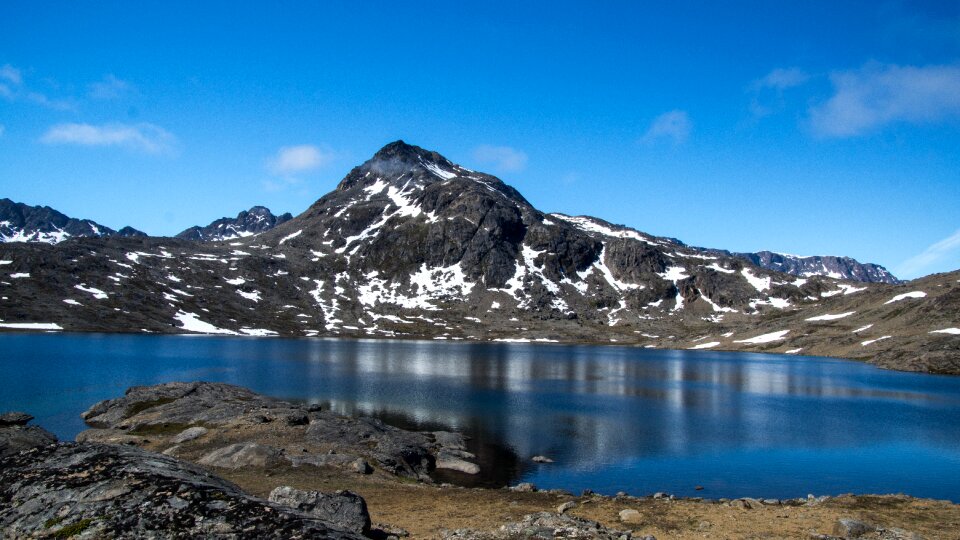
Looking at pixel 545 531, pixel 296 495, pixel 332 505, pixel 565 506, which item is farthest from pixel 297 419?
pixel 545 531

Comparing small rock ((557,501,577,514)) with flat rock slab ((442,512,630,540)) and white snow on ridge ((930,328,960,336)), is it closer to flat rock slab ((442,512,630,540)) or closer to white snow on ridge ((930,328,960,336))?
flat rock slab ((442,512,630,540))

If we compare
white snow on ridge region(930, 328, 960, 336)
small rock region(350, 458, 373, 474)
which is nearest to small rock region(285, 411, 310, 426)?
small rock region(350, 458, 373, 474)

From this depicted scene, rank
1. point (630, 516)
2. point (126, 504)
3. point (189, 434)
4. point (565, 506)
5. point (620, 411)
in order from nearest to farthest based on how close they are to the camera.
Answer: point (126, 504), point (630, 516), point (565, 506), point (189, 434), point (620, 411)

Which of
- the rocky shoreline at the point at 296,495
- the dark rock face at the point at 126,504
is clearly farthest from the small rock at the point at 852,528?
the dark rock face at the point at 126,504

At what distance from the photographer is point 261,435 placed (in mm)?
42625

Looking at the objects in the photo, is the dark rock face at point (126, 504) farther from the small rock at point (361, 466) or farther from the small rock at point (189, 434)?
the small rock at point (189, 434)

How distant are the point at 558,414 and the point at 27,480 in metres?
62.3

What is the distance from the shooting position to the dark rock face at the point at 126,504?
673 cm

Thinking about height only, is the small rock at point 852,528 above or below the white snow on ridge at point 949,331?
below

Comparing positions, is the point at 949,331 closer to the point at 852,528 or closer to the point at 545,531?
the point at 852,528

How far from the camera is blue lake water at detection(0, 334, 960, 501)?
41875 millimetres

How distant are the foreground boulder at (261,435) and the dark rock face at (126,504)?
26990mm

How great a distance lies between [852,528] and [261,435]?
36493mm

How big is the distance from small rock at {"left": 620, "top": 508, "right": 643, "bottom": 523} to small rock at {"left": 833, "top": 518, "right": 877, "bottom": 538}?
738cm
